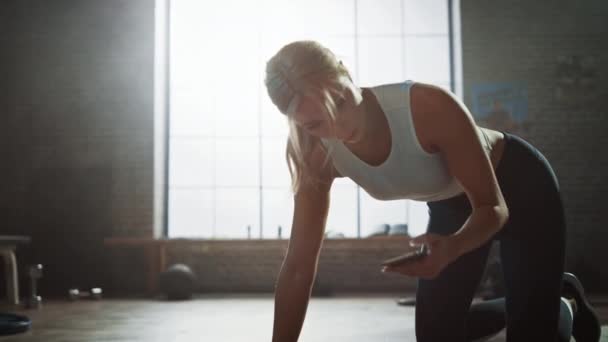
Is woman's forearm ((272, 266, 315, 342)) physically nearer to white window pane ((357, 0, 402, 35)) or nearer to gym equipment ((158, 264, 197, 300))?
gym equipment ((158, 264, 197, 300))

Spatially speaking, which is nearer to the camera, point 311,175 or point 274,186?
point 311,175

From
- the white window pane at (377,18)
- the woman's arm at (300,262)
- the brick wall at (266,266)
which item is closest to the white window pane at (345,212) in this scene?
the brick wall at (266,266)

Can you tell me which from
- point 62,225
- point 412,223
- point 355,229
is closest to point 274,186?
point 355,229

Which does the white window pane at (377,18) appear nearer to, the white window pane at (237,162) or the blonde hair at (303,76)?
the white window pane at (237,162)

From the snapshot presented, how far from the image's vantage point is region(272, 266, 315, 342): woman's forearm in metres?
1.29

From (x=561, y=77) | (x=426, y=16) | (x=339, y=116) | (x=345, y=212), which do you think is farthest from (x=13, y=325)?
(x=561, y=77)

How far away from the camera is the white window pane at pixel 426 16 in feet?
19.7

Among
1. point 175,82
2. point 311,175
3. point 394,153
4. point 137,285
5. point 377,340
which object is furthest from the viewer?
point 175,82

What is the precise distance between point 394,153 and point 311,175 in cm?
21

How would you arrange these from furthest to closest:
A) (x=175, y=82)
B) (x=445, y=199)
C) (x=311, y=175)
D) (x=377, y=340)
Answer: (x=175, y=82) → (x=377, y=340) → (x=445, y=199) → (x=311, y=175)

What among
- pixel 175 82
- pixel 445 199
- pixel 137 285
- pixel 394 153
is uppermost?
pixel 175 82

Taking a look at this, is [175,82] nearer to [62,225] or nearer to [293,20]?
[293,20]

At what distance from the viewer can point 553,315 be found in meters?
1.41

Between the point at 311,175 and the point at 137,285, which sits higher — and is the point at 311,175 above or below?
above
